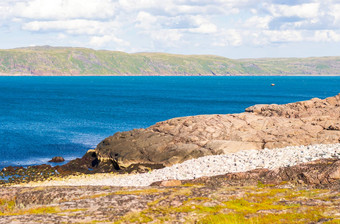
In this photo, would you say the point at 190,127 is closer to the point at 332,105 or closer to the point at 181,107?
the point at 332,105

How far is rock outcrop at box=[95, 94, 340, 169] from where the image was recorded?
4434 cm

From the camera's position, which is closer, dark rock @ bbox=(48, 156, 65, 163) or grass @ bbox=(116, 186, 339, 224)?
grass @ bbox=(116, 186, 339, 224)

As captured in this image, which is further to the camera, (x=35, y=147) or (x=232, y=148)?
(x=35, y=147)

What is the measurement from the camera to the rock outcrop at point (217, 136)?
145ft

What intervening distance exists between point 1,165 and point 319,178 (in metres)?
48.8

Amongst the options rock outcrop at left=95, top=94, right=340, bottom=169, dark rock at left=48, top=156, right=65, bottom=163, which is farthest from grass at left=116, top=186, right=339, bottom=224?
dark rock at left=48, top=156, right=65, bottom=163

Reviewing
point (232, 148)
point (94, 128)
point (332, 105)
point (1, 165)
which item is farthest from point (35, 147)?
point (332, 105)

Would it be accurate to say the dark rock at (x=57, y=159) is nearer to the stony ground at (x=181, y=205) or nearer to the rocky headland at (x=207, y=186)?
the rocky headland at (x=207, y=186)

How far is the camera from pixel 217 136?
48.3 meters

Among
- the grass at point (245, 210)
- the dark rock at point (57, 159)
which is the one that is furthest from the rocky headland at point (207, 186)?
the dark rock at point (57, 159)

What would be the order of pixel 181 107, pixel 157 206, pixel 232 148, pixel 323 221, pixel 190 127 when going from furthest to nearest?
pixel 181 107
pixel 190 127
pixel 232 148
pixel 157 206
pixel 323 221

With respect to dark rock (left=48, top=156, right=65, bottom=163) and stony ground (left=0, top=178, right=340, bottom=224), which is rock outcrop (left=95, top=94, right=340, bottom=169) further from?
stony ground (left=0, top=178, right=340, bottom=224)

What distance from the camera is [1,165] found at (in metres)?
57.2

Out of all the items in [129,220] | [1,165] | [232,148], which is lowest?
[1,165]
